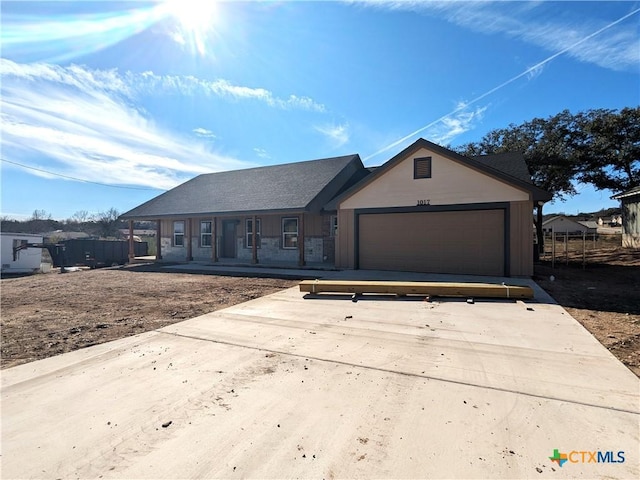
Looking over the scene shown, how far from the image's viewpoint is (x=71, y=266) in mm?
20453

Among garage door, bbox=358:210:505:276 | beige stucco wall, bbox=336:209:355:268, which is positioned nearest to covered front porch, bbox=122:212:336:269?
beige stucco wall, bbox=336:209:355:268

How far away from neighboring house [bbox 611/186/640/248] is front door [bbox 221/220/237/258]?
23.2 metres

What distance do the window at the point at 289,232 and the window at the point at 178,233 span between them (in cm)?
725

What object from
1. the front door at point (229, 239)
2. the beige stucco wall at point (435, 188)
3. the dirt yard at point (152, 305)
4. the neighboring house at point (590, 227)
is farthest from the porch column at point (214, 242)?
the neighboring house at point (590, 227)

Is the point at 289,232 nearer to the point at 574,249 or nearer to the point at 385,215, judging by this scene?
the point at 385,215

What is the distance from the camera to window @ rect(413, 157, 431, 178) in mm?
12676

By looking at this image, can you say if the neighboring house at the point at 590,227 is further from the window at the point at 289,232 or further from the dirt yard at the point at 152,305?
the window at the point at 289,232

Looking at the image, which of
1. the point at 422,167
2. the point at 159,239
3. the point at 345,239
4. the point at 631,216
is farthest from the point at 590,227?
the point at 159,239

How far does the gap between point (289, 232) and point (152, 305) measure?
9416 millimetres

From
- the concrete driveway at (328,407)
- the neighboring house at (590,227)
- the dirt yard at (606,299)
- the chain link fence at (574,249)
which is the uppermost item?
the neighboring house at (590,227)

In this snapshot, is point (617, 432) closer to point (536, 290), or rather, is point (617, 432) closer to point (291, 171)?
point (536, 290)

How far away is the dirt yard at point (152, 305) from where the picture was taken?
5391 millimetres

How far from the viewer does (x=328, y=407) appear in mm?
3242

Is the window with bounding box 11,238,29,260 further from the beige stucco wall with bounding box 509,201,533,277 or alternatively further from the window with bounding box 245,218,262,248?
the beige stucco wall with bounding box 509,201,533,277
